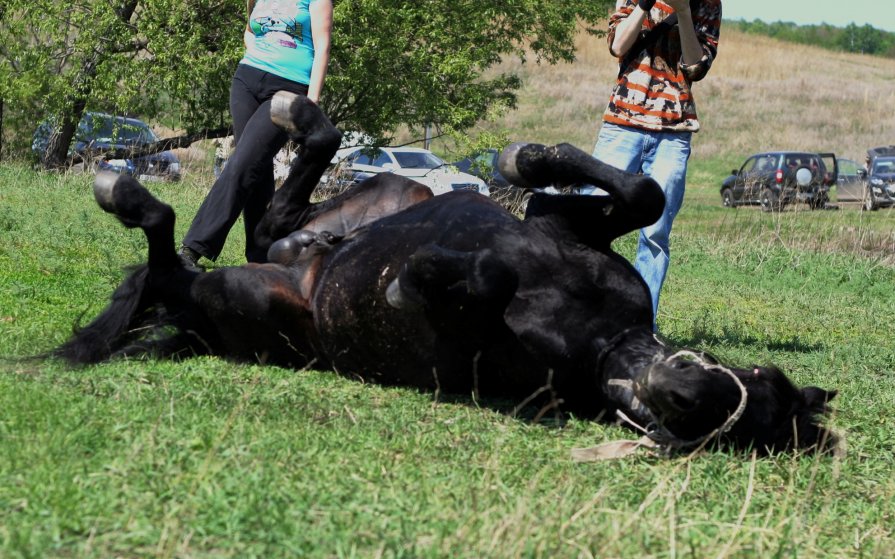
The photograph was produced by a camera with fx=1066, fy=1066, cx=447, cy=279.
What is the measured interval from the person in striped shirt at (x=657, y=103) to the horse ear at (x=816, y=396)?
1.80 m

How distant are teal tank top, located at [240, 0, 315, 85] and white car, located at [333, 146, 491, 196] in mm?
8592

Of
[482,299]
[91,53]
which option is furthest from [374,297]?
[91,53]

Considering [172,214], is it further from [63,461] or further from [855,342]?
[855,342]

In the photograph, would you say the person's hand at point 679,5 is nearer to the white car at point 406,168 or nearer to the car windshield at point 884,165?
the white car at point 406,168

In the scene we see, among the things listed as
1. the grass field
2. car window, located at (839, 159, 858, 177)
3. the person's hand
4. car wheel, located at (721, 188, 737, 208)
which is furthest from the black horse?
car window, located at (839, 159, 858, 177)

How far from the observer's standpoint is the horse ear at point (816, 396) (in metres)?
3.80

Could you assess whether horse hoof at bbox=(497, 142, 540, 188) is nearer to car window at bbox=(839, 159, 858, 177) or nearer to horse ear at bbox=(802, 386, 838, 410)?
horse ear at bbox=(802, 386, 838, 410)

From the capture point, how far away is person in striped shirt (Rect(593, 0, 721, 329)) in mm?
5602

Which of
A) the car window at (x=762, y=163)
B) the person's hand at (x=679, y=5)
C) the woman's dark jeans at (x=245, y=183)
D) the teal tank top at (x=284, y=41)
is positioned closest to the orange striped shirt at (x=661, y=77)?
the person's hand at (x=679, y=5)

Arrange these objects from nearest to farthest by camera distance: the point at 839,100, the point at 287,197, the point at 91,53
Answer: the point at 287,197, the point at 91,53, the point at 839,100

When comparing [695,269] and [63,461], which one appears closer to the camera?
[63,461]

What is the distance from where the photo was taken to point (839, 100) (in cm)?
5650

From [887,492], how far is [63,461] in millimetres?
2637

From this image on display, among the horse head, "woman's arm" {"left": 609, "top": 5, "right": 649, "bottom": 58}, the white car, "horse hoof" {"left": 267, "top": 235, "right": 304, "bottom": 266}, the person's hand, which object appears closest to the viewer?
the horse head
